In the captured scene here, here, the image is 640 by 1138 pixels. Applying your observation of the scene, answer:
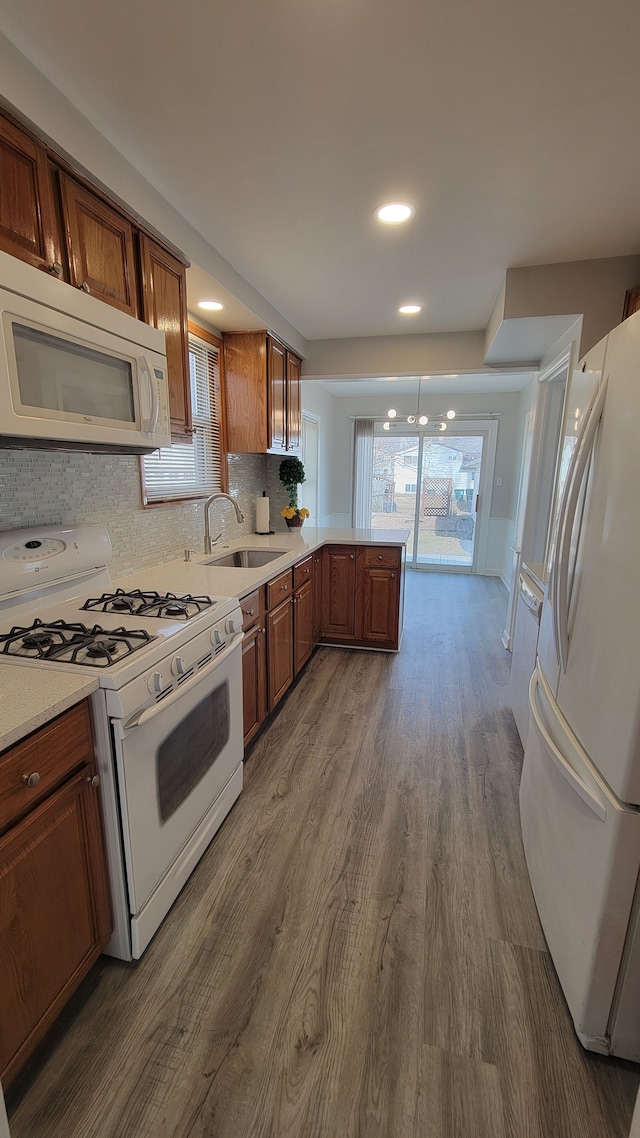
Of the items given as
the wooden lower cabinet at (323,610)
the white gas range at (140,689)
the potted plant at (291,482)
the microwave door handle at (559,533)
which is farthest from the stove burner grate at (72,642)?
the potted plant at (291,482)

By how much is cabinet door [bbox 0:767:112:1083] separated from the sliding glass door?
6.16m

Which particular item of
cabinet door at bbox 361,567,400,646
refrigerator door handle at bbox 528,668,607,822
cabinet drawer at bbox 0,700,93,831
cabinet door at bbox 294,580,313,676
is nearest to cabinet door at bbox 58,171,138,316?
cabinet drawer at bbox 0,700,93,831

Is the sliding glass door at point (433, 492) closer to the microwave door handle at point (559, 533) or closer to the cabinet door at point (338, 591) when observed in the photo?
the cabinet door at point (338, 591)

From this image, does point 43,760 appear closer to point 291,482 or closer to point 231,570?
point 231,570

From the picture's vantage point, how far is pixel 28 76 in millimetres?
1294

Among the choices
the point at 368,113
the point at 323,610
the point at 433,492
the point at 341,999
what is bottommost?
the point at 341,999

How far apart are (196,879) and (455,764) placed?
4.39 feet

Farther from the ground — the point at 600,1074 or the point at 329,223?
the point at 329,223

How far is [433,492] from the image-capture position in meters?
6.85

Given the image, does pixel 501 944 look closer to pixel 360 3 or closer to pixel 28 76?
pixel 360 3

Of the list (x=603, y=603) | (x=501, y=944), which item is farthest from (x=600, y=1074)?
(x=603, y=603)

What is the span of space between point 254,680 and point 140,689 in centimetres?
116

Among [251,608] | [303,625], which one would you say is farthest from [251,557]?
[251,608]

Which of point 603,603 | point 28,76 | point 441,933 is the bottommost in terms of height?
point 441,933
